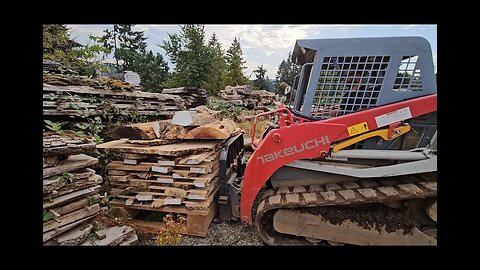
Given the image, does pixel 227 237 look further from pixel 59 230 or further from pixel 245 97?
pixel 245 97

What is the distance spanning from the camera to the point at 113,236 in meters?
2.60

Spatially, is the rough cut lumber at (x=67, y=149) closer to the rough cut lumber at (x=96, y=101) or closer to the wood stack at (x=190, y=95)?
the rough cut lumber at (x=96, y=101)

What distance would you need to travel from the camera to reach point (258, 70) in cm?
3048

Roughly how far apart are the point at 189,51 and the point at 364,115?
57.2 ft

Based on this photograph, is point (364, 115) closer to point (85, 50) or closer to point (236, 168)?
point (236, 168)

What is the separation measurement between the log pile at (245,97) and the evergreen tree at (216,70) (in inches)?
187

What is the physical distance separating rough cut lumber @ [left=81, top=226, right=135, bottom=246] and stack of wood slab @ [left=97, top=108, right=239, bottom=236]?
36 cm

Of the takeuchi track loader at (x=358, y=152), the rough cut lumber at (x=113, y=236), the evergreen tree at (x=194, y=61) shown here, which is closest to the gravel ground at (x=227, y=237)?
the takeuchi track loader at (x=358, y=152)

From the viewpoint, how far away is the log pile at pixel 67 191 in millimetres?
2215

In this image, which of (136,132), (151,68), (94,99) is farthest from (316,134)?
(151,68)

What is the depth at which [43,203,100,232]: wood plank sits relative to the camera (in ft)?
7.17

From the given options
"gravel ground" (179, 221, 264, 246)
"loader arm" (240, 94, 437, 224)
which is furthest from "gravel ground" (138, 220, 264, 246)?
"loader arm" (240, 94, 437, 224)

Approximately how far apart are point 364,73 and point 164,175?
2683 millimetres

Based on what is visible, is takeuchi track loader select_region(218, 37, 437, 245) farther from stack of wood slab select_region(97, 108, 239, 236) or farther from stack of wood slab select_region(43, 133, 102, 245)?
stack of wood slab select_region(43, 133, 102, 245)
